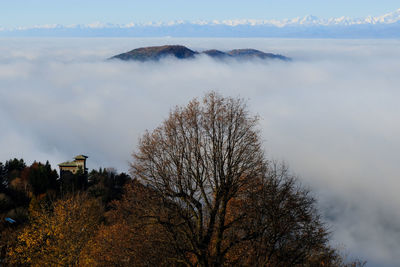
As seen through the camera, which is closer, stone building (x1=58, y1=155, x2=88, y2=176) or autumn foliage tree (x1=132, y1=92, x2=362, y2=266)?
autumn foliage tree (x1=132, y1=92, x2=362, y2=266)

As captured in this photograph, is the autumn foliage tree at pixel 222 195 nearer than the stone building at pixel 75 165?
Yes

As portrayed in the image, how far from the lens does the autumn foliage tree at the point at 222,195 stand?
24922 mm

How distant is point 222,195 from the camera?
25984 mm

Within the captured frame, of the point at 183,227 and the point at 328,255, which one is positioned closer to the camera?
the point at 183,227

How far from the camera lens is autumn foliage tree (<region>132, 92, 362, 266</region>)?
24.9 m

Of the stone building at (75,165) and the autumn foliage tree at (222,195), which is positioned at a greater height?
the autumn foliage tree at (222,195)

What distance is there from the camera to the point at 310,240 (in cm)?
2558

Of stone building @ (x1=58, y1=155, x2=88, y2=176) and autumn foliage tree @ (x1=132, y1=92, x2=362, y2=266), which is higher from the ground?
autumn foliage tree @ (x1=132, y1=92, x2=362, y2=266)

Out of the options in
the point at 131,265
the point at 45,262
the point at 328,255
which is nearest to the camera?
the point at 131,265

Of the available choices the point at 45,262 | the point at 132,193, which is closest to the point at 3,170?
the point at 45,262

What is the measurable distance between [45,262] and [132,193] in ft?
38.0

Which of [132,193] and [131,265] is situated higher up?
[132,193]

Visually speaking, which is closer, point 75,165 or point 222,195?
point 222,195

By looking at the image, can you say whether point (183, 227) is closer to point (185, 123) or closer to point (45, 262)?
point (185, 123)
